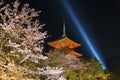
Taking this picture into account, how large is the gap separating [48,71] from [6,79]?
1.50m

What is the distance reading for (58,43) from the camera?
97.2 ft

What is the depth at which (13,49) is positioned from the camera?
900cm

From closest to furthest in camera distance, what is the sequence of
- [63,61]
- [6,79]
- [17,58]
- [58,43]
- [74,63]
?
[6,79]
[17,58]
[63,61]
[74,63]
[58,43]

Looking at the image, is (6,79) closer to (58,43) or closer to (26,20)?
(26,20)

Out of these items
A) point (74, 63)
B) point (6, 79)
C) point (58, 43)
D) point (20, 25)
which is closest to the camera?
point (6, 79)

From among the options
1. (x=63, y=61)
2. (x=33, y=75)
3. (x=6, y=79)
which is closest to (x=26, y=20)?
(x=33, y=75)

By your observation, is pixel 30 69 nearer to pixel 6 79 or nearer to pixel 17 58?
pixel 17 58

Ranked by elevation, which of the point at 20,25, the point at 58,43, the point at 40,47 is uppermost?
the point at 58,43

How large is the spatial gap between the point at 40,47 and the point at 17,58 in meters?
0.77

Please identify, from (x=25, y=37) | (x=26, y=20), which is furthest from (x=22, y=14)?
(x=25, y=37)

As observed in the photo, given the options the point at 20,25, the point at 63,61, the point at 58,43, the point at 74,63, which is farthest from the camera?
the point at 58,43

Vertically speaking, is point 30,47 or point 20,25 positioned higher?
point 20,25

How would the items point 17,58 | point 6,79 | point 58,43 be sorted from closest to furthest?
point 6,79
point 17,58
point 58,43

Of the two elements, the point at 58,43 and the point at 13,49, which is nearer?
the point at 13,49
